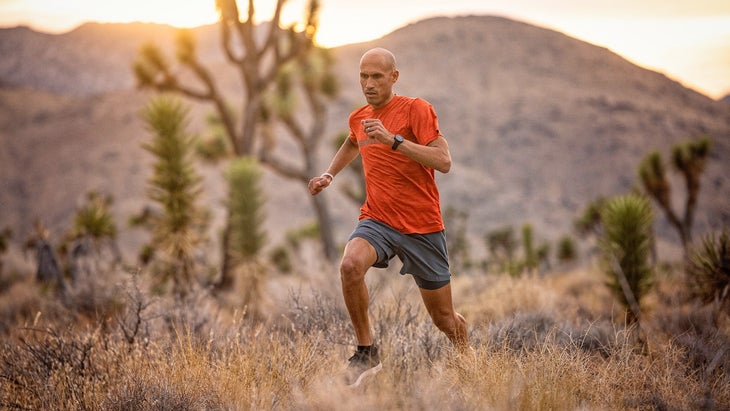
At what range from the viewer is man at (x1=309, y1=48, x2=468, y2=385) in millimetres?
3518

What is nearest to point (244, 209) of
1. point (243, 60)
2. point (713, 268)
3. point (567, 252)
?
point (243, 60)

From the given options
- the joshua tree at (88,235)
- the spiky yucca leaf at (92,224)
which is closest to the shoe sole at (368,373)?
the joshua tree at (88,235)

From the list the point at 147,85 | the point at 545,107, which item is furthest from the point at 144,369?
the point at 545,107

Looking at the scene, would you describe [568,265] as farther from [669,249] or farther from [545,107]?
[545,107]

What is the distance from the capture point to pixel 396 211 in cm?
362

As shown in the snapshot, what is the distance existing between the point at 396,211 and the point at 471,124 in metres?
63.7

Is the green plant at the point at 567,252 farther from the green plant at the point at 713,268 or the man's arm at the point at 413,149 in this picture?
the man's arm at the point at 413,149

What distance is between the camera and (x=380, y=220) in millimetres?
3680

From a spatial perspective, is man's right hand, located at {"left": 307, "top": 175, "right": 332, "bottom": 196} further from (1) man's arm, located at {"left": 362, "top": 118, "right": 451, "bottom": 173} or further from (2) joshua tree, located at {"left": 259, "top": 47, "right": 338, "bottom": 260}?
(2) joshua tree, located at {"left": 259, "top": 47, "right": 338, "bottom": 260}

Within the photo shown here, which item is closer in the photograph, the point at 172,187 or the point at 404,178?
the point at 404,178

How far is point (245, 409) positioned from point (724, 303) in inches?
213

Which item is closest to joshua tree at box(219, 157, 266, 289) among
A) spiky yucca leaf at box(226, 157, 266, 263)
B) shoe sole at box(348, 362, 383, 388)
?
spiky yucca leaf at box(226, 157, 266, 263)

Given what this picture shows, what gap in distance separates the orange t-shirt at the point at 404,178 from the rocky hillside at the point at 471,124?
110 ft

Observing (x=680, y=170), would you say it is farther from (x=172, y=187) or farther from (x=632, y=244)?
(x=172, y=187)
